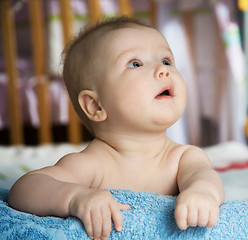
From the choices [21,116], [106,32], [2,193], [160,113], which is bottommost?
[21,116]

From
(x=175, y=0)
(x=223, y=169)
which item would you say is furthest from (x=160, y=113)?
(x=175, y=0)

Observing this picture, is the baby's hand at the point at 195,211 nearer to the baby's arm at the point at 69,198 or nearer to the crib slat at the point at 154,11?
the baby's arm at the point at 69,198

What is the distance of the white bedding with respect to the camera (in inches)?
40.4

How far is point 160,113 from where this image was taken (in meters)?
0.74

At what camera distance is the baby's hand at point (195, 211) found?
57 cm

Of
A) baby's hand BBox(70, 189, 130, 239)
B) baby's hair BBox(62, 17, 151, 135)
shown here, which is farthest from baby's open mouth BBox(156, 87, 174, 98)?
baby's hand BBox(70, 189, 130, 239)

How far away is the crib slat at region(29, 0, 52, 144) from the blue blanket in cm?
169

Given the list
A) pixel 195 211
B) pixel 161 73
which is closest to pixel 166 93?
pixel 161 73

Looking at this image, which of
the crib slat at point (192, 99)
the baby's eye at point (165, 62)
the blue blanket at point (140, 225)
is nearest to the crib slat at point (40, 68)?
the crib slat at point (192, 99)

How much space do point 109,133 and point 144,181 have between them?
101mm

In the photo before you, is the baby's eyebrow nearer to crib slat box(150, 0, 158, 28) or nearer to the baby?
the baby

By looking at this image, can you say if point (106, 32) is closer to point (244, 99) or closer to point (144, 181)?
point (144, 181)

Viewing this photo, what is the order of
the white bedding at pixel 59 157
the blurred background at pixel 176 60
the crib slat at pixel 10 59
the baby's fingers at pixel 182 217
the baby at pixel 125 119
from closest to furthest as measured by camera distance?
the baby's fingers at pixel 182 217
the baby at pixel 125 119
the white bedding at pixel 59 157
the blurred background at pixel 176 60
the crib slat at pixel 10 59

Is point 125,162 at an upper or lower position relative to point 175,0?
lower
